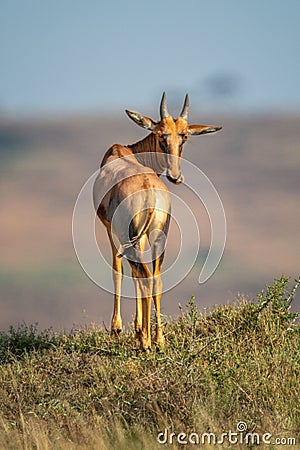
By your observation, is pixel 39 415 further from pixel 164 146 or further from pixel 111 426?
pixel 164 146

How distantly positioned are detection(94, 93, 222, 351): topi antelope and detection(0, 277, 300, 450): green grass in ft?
2.63

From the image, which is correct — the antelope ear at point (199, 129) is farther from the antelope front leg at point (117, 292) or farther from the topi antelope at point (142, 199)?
the antelope front leg at point (117, 292)

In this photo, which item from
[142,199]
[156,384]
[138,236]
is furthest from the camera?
[142,199]

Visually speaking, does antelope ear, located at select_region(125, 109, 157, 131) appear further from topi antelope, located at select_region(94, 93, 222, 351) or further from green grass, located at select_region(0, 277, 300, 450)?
green grass, located at select_region(0, 277, 300, 450)

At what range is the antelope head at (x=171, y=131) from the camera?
44.5 feet

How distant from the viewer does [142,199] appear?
1284cm

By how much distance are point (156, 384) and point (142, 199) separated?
3.39 metres

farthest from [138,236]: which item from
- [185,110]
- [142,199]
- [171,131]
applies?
[185,110]

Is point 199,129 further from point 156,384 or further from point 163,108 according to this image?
point 156,384

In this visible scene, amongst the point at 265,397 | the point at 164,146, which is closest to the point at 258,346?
the point at 265,397

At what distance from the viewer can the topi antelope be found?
41.9 ft

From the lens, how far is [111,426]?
10.0m

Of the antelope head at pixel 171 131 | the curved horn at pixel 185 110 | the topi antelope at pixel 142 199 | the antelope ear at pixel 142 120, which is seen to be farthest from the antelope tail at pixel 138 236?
the curved horn at pixel 185 110

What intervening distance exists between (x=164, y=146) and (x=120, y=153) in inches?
44.3
